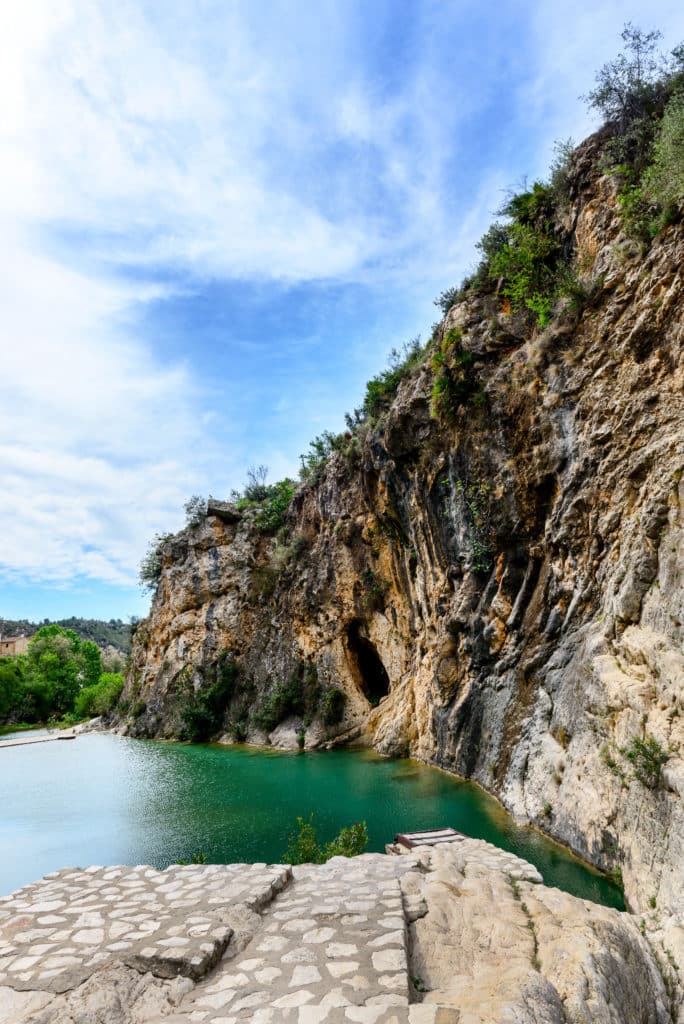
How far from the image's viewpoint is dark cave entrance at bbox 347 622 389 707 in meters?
22.0

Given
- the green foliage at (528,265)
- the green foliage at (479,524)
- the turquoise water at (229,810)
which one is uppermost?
the green foliage at (528,265)

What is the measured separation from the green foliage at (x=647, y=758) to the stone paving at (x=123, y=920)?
144 inches

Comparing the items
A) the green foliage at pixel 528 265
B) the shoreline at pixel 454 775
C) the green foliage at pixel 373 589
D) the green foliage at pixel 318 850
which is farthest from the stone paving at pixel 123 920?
the green foliage at pixel 373 589

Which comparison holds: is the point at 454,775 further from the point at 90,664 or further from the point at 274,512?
the point at 90,664

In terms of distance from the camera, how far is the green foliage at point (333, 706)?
68.1 ft

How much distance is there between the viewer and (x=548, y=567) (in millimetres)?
A: 10711

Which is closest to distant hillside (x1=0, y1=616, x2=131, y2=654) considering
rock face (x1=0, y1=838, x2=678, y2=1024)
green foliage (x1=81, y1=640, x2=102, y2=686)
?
green foliage (x1=81, y1=640, x2=102, y2=686)

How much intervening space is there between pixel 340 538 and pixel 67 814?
1280cm

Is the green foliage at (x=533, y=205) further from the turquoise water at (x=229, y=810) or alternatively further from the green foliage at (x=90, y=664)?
the green foliage at (x=90, y=664)

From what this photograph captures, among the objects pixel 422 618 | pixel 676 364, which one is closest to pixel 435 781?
pixel 422 618

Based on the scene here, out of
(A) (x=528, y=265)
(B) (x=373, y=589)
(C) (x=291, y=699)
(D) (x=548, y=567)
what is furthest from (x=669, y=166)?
(C) (x=291, y=699)

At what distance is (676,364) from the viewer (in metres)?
7.68

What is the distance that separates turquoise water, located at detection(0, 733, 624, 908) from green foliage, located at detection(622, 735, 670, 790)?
144 centimetres

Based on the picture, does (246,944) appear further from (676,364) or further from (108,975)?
(676,364)
